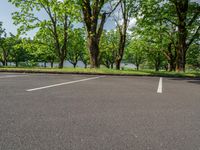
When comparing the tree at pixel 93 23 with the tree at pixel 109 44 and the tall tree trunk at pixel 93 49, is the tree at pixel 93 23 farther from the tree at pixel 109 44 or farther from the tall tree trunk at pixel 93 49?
the tree at pixel 109 44

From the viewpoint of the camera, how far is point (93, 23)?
21.0 meters

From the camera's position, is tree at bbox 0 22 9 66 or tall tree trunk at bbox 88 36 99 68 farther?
tree at bbox 0 22 9 66

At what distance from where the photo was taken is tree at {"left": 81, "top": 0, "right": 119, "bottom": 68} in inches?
826

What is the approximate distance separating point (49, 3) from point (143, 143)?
2655 cm

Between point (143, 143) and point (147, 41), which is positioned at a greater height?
point (147, 41)

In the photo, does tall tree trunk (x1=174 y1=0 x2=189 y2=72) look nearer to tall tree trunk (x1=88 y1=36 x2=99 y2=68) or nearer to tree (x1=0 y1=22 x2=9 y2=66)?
tall tree trunk (x1=88 y1=36 x2=99 y2=68)

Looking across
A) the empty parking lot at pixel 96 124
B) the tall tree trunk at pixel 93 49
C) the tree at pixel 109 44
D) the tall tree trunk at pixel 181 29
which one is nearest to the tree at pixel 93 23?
the tall tree trunk at pixel 93 49

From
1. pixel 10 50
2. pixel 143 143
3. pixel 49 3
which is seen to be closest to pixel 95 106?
pixel 143 143

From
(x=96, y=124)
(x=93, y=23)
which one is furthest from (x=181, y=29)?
(x=96, y=124)

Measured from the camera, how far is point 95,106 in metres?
5.28

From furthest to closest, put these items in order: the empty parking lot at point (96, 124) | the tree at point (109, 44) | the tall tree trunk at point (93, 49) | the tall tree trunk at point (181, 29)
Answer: the tree at point (109, 44), the tall tree trunk at point (181, 29), the tall tree trunk at point (93, 49), the empty parking lot at point (96, 124)

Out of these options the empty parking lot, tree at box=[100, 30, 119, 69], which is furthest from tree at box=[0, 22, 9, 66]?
the empty parking lot

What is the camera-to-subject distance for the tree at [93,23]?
21.0 meters

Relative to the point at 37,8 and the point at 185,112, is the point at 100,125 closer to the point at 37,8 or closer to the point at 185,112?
the point at 185,112
